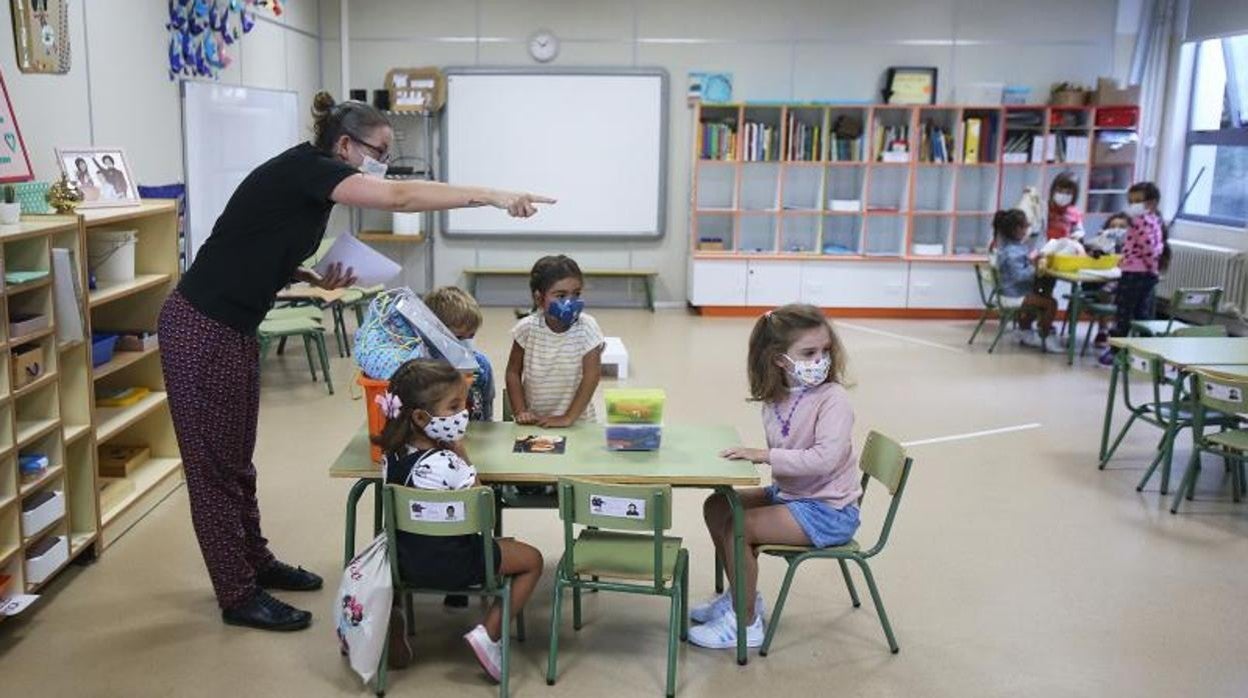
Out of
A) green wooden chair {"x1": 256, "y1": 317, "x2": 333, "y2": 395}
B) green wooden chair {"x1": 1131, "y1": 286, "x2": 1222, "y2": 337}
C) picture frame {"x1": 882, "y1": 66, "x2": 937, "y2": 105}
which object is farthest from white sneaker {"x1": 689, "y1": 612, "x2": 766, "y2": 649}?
picture frame {"x1": 882, "y1": 66, "x2": 937, "y2": 105}

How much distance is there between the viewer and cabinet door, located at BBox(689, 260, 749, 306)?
32.3ft

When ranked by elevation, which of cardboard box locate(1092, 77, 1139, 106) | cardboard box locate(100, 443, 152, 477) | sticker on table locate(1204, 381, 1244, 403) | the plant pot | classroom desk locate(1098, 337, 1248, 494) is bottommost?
cardboard box locate(100, 443, 152, 477)

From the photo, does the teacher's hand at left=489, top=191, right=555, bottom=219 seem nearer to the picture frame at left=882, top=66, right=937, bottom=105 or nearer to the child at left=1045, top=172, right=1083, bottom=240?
the child at left=1045, top=172, right=1083, bottom=240

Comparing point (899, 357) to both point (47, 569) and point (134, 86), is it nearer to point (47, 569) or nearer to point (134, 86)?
point (134, 86)

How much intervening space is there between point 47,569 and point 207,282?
47.8 inches

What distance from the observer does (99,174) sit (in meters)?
4.61

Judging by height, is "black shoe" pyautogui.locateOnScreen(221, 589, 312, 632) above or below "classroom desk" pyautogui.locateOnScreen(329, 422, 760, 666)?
below

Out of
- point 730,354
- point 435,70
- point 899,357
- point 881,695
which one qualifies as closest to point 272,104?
point 435,70

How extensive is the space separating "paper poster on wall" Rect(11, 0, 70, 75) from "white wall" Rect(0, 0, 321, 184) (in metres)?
0.04

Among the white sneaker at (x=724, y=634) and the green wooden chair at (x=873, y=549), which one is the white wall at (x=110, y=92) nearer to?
the white sneaker at (x=724, y=634)

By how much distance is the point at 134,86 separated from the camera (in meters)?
5.50

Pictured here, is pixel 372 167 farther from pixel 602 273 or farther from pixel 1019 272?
pixel 602 273

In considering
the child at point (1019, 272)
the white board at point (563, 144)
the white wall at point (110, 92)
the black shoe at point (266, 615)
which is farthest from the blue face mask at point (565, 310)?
the white board at point (563, 144)

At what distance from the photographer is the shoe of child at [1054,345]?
854 centimetres
